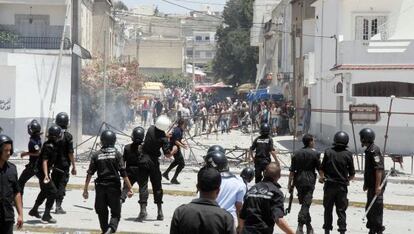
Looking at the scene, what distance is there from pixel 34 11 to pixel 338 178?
27.6 metres

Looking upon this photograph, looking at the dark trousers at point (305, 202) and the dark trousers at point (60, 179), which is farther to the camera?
the dark trousers at point (60, 179)

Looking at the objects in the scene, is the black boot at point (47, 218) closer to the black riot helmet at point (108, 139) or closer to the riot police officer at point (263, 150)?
the black riot helmet at point (108, 139)

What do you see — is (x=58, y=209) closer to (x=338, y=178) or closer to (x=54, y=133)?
(x=54, y=133)

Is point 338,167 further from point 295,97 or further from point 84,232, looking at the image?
point 295,97

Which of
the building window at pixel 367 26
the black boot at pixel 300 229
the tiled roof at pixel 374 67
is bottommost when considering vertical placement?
the black boot at pixel 300 229

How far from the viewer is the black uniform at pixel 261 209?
8422mm

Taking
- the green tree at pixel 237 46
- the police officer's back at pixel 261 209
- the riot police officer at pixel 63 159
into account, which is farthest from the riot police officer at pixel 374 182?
the green tree at pixel 237 46

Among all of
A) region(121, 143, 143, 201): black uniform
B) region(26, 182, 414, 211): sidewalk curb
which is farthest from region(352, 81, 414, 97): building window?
region(121, 143, 143, 201): black uniform

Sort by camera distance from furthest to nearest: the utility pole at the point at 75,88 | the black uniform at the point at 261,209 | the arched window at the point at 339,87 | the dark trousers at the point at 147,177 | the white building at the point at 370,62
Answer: the arched window at the point at 339,87 → the utility pole at the point at 75,88 → the white building at the point at 370,62 → the dark trousers at the point at 147,177 → the black uniform at the point at 261,209

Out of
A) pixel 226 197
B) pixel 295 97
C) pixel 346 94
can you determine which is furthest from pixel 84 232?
pixel 295 97

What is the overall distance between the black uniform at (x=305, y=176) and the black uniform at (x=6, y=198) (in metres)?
4.92

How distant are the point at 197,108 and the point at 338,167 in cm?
4263

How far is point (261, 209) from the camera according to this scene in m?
8.44

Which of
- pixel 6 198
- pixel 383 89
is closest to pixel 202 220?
pixel 6 198
